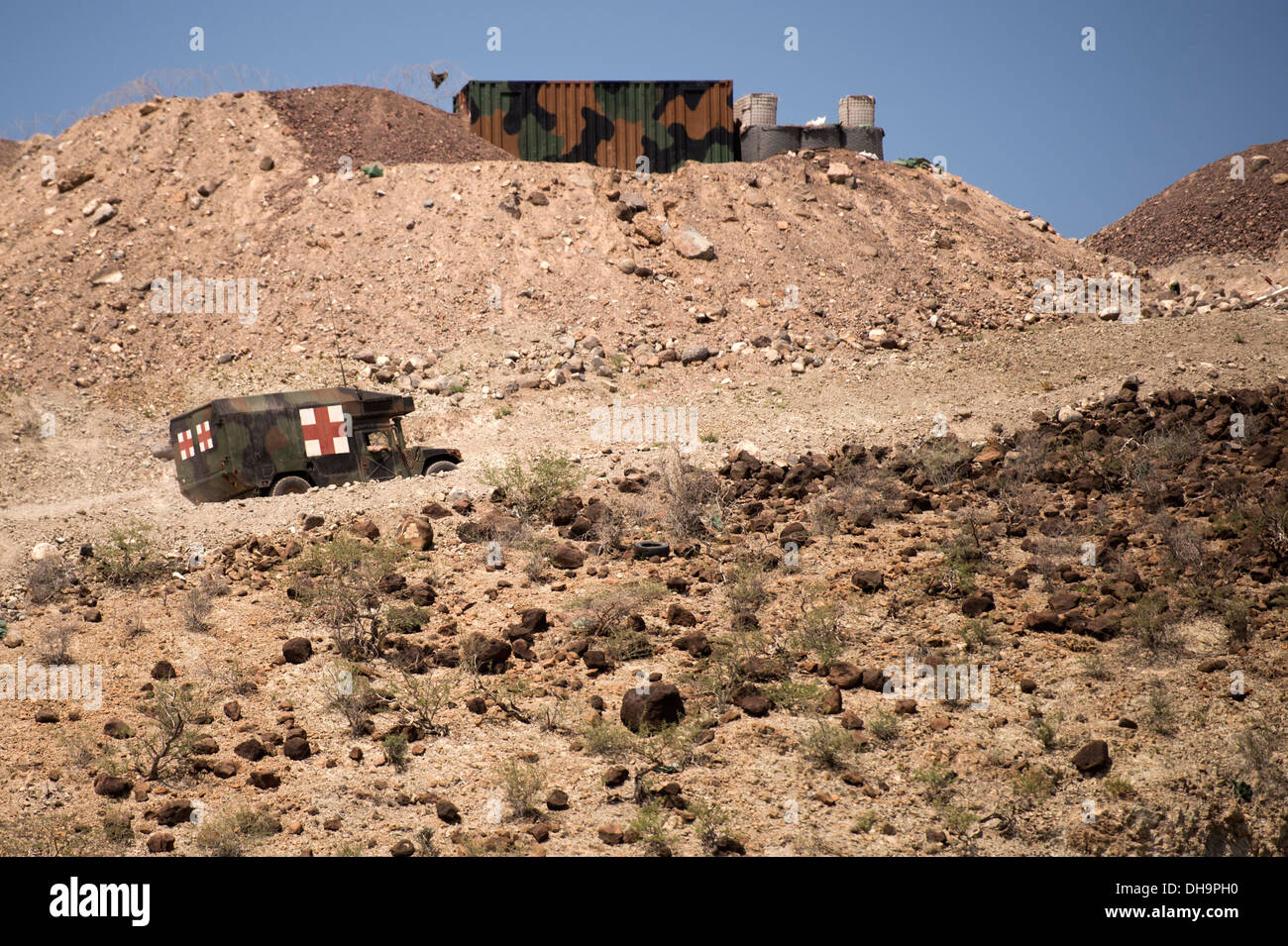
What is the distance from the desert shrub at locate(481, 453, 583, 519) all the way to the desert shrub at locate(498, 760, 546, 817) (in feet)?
20.5

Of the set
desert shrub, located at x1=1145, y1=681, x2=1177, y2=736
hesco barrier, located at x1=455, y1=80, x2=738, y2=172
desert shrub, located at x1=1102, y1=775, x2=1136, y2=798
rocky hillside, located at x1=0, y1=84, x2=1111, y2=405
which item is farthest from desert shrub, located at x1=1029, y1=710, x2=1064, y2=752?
hesco barrier, located at x1=455, y1=80, x2=738, y2=172

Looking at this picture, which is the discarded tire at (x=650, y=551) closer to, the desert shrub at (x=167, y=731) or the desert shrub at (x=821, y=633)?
the desert shrub at (x=821, y=633)

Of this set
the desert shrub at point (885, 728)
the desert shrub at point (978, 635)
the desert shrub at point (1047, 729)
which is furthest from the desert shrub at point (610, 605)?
the desert shrub at point (1047, 729)

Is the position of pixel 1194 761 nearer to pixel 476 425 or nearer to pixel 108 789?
pixel 108 789

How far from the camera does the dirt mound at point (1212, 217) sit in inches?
1207

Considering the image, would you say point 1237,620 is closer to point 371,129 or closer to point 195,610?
point 195,610

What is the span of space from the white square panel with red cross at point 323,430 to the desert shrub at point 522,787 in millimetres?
9552

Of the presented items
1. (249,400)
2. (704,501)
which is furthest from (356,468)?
(704,501)

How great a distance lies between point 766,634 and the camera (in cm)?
1066

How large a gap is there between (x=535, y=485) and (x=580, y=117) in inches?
717

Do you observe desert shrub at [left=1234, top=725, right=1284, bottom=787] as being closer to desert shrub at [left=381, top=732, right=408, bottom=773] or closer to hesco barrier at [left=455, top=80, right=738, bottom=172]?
desert shrub at [left=381, top=732, right=408, bottom=773]

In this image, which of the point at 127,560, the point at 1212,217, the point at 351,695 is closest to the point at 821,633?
the point at 351,695

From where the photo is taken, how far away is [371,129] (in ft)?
97.9
